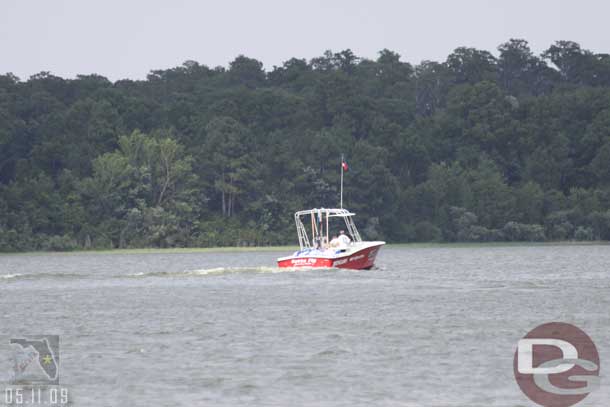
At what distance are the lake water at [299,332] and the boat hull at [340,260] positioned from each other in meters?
0.54

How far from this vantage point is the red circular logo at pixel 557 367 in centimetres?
→ 2411

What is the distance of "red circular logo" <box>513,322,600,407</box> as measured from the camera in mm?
24109

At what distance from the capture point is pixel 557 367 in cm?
2669

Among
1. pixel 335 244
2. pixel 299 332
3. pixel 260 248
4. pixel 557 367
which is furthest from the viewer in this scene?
pixel 260 248

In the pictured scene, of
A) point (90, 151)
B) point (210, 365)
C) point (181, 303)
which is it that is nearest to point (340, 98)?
point (90, 151)

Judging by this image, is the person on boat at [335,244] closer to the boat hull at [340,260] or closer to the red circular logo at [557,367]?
the boat hull at [340,260]

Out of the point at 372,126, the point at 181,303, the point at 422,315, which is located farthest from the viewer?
the point at 372,126

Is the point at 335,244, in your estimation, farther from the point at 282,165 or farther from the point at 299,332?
the point at 282,165

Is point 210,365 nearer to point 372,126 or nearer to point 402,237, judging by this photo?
point 402,237

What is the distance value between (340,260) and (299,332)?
90.0 ft

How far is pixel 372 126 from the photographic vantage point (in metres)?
144

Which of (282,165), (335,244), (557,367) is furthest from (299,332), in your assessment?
(282,165)

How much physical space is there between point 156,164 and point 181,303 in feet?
257

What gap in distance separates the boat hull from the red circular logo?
29.0 m
